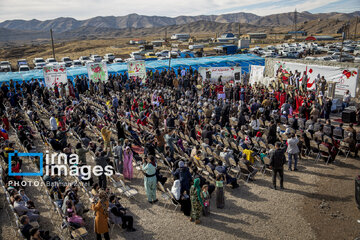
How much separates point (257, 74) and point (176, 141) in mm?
15331

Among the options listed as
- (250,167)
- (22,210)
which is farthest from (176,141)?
(22,210)

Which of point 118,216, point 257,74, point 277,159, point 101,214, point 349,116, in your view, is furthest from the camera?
point 257,74

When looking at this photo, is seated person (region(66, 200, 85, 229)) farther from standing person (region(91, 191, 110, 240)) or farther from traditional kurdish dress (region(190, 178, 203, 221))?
traditional kurdish dress (region(190, 178, 203, 221))

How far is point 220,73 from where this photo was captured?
23.7 meters

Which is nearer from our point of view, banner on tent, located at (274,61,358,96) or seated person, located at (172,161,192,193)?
seated person, located at (172,161,192,193)

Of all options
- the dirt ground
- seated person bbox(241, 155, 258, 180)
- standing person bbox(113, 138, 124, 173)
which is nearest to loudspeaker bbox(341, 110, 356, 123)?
the dirt ground

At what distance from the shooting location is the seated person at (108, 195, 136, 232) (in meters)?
7.01

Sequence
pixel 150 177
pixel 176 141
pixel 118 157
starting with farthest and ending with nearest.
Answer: pixel 176 141 < pixel 118 157 < pixel 150 177

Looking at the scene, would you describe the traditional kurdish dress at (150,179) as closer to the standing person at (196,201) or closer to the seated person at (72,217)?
the standing person at (196,201)

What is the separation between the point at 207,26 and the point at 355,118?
18072cm

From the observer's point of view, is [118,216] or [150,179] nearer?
[118,216]

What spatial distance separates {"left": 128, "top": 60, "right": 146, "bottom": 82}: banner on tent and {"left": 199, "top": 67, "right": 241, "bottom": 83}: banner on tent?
5.24 metres

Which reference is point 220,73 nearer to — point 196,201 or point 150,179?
point 150,179

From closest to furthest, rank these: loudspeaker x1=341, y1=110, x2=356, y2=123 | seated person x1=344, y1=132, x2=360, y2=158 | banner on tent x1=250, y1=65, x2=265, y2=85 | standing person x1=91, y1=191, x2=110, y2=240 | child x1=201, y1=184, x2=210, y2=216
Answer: standing person x1=91, y1=191, x2=110, y2=240
child x1=201, y1=184, x2=210, y2=216
seated person x1=344, y1=132, x2=360, y2=158
loudspeaker x1=341, y1=110, x2=356, y2=123
banner on tent x1=250, y1=65, x2=265, y2=85
